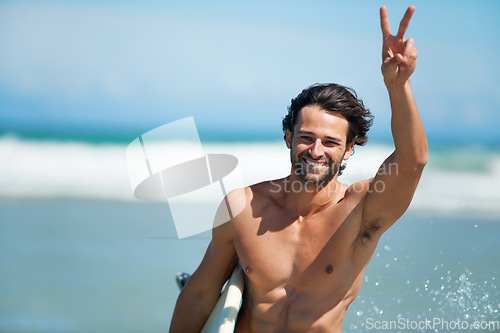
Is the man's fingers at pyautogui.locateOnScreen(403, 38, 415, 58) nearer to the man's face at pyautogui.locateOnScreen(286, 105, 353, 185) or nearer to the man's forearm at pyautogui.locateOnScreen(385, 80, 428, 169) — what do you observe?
the man's forearm at pyautogui.locateOnScreen(385, 80, 428, 169)

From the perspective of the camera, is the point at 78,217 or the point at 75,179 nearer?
the point at 78,217

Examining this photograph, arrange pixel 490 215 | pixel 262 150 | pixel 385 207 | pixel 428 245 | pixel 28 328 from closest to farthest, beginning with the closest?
pixel 385 207 < pixel 28 328 < pixel 428 245 < pixel 490 215 < pixel 262 150

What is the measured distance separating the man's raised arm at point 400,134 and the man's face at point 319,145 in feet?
0.82

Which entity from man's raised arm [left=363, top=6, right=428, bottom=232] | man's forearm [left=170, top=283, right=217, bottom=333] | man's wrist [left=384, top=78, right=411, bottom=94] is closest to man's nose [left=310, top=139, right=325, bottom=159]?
man's raised arm [left=363, top=6, right=428, bottom=232]

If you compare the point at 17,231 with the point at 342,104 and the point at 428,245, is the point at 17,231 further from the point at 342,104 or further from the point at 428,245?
the point at 342,104

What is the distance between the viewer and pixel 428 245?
21.7 ft

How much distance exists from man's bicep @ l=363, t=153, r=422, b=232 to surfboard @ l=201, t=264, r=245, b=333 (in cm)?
74

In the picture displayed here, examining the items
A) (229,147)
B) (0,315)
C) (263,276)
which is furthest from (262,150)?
(263,276)

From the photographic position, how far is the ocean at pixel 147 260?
496cm

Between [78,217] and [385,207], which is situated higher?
[78,217]

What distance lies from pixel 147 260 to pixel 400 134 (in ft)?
14.5

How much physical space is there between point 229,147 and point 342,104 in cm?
1384

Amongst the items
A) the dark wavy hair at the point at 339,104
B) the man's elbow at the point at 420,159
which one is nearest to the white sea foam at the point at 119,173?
the dark wavy hair at the point at 339,104

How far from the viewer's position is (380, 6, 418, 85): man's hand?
2361 mm
